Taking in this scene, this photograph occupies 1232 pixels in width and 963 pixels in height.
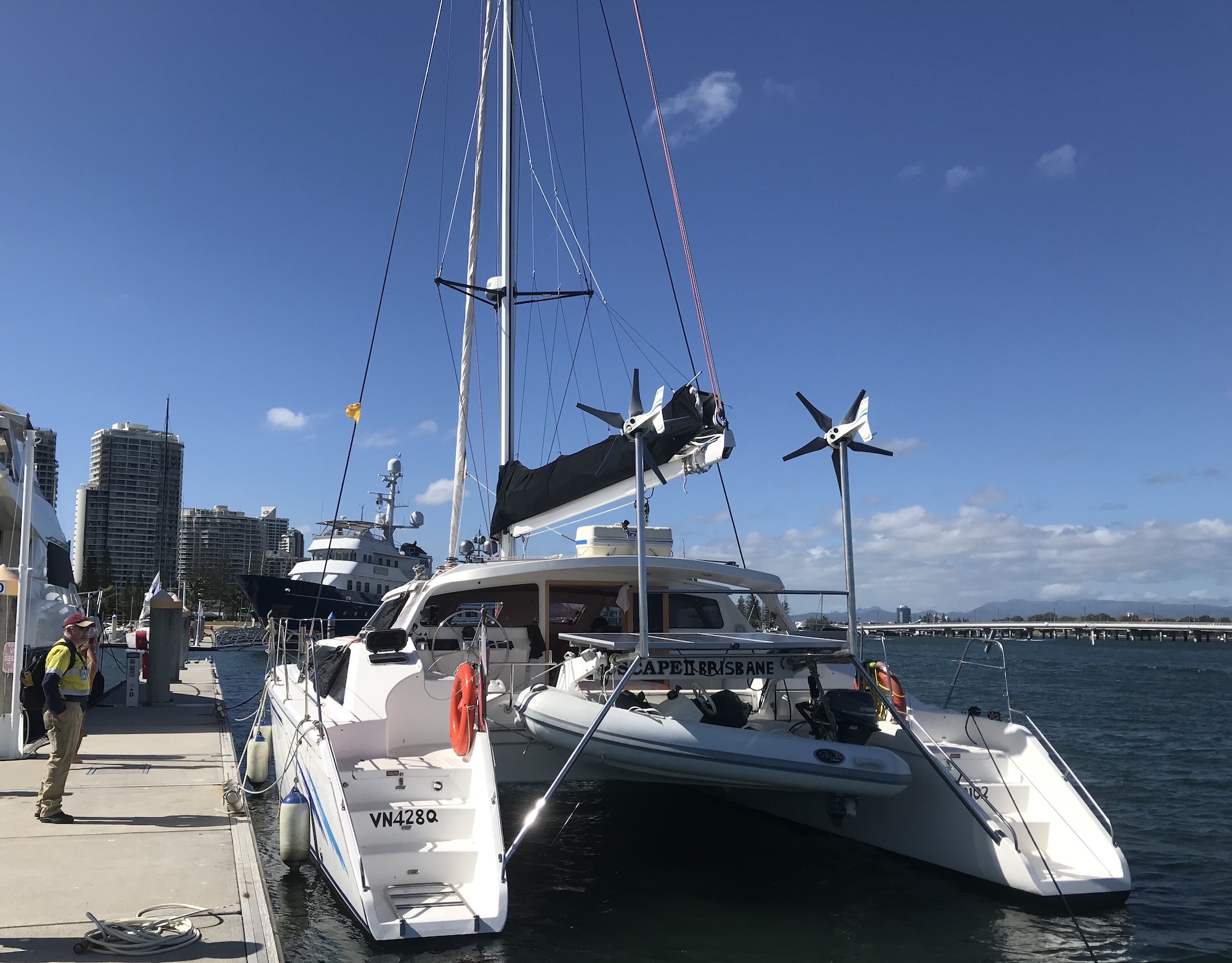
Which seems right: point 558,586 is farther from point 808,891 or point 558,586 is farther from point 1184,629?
point 1184,629

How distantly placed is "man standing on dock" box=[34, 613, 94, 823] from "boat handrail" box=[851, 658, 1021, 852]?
263 inches

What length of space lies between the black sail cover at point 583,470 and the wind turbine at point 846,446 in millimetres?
1290

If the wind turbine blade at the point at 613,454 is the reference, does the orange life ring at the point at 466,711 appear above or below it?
below

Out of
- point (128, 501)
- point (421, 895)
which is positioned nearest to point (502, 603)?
point (421, 895)

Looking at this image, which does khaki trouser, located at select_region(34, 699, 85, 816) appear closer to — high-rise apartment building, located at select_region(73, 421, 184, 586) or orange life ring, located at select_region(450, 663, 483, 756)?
orange life ring, located at select_region(450, 663, 483, 756)

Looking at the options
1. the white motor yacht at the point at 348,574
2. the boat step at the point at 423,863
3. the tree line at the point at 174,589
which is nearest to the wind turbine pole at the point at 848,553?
the boat step at the point at 423,863

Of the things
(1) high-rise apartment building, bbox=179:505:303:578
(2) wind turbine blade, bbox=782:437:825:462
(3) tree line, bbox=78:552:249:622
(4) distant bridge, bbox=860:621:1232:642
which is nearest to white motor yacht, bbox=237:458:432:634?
(3) tree line, bbox=78:552:249:622

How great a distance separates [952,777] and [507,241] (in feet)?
31.9

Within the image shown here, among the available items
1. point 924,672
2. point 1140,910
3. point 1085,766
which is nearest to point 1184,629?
point 924,672

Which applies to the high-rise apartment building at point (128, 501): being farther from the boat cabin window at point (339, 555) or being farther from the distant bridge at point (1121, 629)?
the distant bridge at point (1121, 629)

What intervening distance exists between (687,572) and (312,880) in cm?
459

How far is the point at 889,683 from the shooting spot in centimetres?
873

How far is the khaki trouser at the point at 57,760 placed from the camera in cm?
784

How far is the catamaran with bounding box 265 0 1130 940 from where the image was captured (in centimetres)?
642
